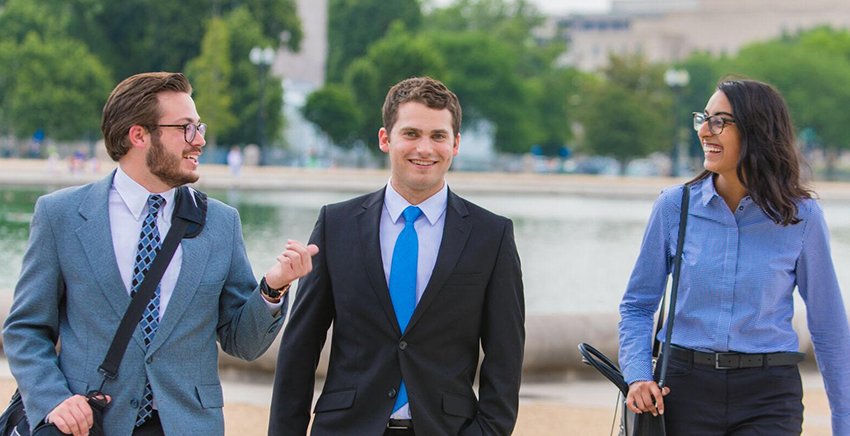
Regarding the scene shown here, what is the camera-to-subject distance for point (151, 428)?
3.04 metres

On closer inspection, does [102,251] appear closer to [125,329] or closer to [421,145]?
[125,329]

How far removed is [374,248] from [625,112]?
53.2 metres

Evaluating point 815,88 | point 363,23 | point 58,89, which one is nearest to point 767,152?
point 58,89

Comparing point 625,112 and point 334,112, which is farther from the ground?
point 625,112

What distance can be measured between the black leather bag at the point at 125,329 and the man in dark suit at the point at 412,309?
1.40ft

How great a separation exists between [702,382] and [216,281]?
1.57 metres

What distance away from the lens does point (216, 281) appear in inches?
125

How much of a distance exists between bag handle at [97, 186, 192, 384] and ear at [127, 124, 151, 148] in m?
0.29

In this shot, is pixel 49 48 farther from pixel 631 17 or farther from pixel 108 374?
pixel 631 17

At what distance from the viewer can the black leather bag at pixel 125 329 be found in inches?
116

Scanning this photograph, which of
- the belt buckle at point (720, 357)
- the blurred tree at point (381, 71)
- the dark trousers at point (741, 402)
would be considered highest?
the blurred tree at point (381, 71)

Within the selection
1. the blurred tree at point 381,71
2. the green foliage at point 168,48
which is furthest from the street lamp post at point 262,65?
the blurred tree at point 381,71

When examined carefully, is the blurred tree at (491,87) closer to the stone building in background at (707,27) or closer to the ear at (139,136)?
the ear at (139,136)

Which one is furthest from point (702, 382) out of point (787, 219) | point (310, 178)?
point (310, 178)
